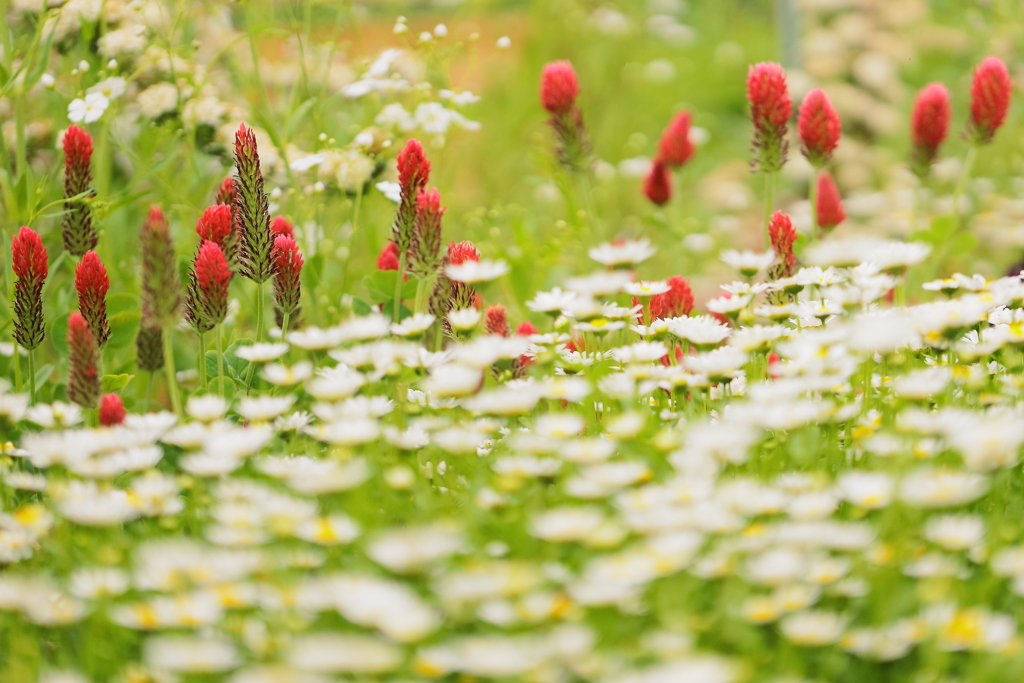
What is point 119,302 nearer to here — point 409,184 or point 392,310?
point 392,310

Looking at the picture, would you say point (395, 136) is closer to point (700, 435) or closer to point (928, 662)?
point (700, 435)

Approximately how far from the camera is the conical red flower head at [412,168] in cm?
190

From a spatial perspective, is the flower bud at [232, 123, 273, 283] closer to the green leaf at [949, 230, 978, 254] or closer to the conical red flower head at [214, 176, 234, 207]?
the conical red flower head at [214, 176, 234, 207]

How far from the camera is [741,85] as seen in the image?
7520mm

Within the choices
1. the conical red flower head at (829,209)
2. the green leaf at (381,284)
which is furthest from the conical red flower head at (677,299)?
the conical red flower head at (829,209)

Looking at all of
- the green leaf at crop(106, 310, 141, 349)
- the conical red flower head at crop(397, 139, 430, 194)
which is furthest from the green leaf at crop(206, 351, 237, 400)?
the conical red flower head at crop(397, 139, 430, 194)

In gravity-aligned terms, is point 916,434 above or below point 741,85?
below

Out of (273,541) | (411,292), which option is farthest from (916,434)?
(411,292)

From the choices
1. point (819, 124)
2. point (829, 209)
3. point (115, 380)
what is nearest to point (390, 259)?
point (115, 380)

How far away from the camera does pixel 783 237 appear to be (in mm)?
2010

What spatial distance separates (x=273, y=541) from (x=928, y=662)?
719 mm

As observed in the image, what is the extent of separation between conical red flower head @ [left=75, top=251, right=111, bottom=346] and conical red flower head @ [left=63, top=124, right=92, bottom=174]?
0.92 ft

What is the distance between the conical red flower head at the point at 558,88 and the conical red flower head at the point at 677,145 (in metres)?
0.54

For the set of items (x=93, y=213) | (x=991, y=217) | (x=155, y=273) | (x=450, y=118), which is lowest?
(x=155, y=273)
